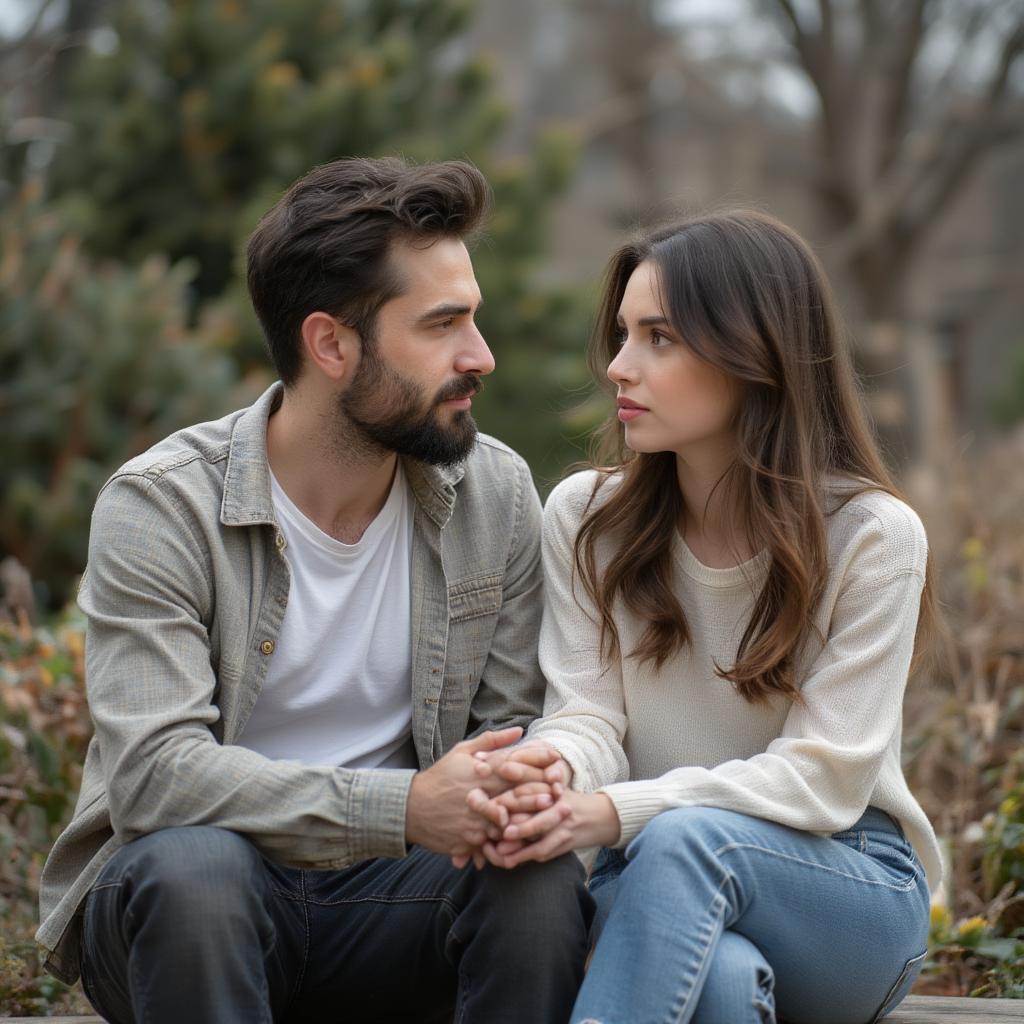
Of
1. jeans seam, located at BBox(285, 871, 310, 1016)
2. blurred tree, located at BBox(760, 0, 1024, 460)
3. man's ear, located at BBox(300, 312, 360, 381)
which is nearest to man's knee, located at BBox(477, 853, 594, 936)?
jeans seam, located at BBox(285, 871, 310, 1016)

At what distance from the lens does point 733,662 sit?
2789 mm

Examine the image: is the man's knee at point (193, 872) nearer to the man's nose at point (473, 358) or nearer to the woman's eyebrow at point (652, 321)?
the man's nose at point (473, 358)

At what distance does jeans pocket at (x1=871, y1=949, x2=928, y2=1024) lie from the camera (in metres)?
2.62

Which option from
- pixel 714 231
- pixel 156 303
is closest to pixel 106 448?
pixel 156 303

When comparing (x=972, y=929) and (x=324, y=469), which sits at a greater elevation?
(x=324, y=469)

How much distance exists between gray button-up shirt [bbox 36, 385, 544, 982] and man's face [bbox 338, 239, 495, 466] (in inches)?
5.5

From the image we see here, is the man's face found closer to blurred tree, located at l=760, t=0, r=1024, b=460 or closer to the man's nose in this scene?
the man's nose

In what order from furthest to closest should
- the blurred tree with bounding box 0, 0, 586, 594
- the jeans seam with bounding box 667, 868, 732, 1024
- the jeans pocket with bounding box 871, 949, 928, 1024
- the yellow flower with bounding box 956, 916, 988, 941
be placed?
the blurred tree with bounding box 0, 0, 586, 594 < the yellow flower with bounding box 956, 916, 988, 941 < the jeans pocket with bounding box 871, 949, 928, 1024 < the jeans seam with bounding box 667, 868, 732, 1024

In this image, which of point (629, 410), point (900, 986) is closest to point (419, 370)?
point (629, 410)

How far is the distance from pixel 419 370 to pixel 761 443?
26.6 inches

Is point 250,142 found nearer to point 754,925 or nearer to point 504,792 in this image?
point 504,792

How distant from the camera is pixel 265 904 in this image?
248cm

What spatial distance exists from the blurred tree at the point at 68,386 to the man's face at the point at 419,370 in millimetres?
3605

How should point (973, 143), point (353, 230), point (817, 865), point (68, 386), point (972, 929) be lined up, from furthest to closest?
point (973, 143) < point (68, 386) < point (972, 929) < point (353, 230) < point (817, 865)
